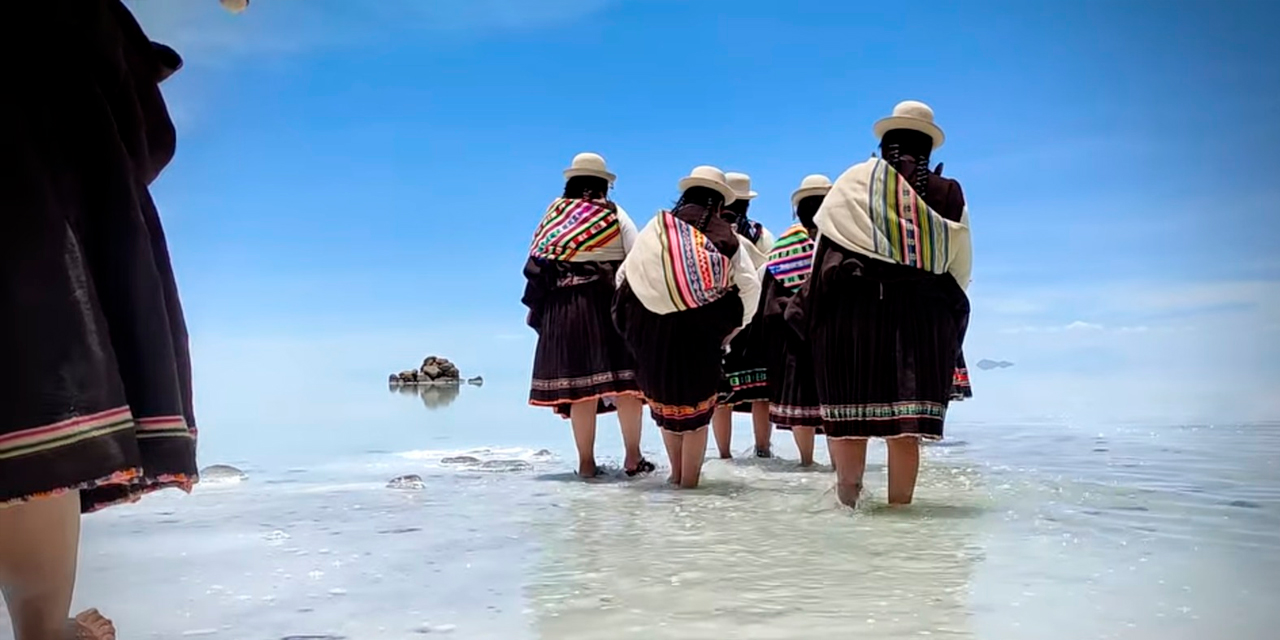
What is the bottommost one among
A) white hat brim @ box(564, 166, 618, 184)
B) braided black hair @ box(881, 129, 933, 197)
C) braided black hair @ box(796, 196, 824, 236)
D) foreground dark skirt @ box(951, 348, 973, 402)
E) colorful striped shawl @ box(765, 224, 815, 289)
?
foreground dark skirt @ box(951, 348, 973, 402)

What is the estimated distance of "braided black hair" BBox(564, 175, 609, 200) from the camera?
18.2ft

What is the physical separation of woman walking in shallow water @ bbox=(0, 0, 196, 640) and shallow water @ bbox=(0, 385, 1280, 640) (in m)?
0.60

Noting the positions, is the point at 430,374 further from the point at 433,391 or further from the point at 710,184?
the point at 710,184

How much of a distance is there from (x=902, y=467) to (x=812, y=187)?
2291 mm

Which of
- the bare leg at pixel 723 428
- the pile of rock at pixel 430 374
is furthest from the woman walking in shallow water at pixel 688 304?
the pile of rock at pixel 430 374

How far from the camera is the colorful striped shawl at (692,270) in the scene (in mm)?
4605

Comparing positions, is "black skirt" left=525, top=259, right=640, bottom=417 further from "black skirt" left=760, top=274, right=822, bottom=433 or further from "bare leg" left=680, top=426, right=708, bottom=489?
"black skirt" left=760, top=274, right=822, bottom=433

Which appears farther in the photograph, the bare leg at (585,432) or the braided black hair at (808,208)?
the braided black hair at (808,208)

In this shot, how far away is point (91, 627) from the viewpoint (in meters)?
1.74

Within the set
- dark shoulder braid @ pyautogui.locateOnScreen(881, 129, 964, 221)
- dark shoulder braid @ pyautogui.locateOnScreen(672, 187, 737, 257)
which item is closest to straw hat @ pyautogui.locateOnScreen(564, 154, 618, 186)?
dark shoulder braid @ pyautogui.locateOnScreen(672, 187, 737, 257)

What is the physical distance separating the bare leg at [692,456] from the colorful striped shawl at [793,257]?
1.08 metres

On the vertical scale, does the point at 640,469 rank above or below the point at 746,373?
below

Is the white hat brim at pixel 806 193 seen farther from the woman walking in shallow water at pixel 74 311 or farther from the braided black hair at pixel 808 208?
the woman walking in shallow water at pixel 74 311

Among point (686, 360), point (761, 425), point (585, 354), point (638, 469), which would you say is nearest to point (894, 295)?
point (686, 360)
